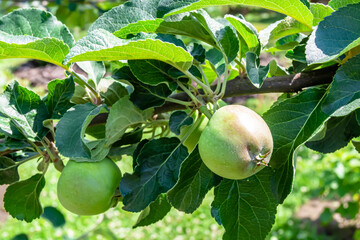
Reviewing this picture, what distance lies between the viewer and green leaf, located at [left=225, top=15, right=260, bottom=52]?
2.36 feet

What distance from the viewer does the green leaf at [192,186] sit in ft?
2.36

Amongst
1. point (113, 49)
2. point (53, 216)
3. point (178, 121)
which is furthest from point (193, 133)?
point (53, 216)

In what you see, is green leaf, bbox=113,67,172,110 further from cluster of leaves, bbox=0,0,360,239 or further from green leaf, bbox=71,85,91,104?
green leaf, bbox=71,85,91,104

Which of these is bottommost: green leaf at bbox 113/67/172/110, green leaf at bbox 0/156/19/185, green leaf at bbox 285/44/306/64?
green leaf at bbox 0/156/19/185

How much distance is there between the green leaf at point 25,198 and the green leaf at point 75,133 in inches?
8.3

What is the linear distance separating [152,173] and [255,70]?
24 cm

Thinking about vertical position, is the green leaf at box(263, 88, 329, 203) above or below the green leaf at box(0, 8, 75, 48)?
below

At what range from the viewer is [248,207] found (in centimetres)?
73

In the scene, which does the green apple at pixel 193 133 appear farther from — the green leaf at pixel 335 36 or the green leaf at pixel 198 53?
the green leaf at pixel 335 36

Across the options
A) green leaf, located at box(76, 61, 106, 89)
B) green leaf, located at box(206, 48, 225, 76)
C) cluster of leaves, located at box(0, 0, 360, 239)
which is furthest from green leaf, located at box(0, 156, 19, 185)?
green leaf, located at box(206, 48, 225, 76)

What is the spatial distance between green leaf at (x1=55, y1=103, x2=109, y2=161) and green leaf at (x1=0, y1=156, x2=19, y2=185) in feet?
0.78

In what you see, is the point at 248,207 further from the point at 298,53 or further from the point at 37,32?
the point at 37,32

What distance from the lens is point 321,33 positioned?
0.64 m

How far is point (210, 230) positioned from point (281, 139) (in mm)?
2824
